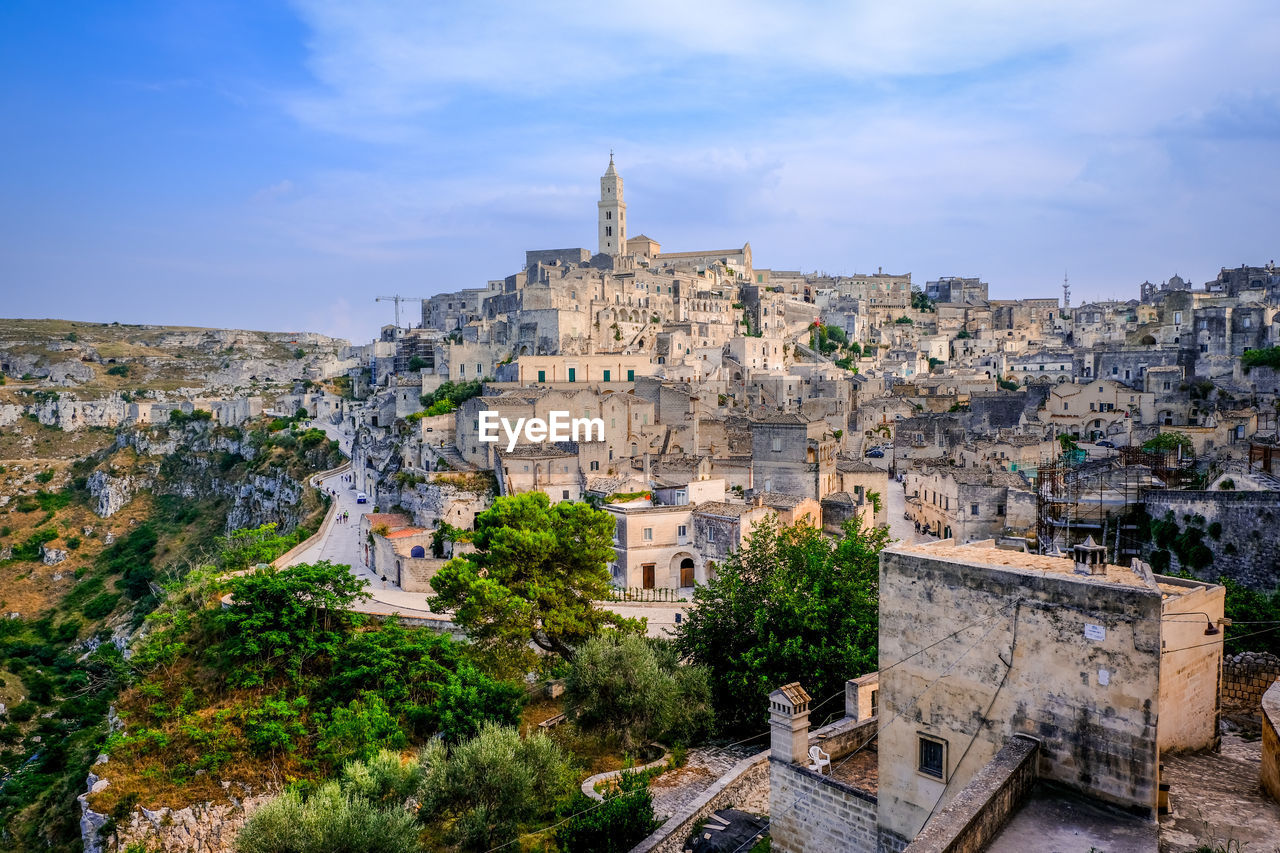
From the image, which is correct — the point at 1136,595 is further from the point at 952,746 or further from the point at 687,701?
the point at 687,701

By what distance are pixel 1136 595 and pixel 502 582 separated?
1802 cm

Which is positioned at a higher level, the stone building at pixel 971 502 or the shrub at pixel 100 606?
the stone building at pixel 971 502

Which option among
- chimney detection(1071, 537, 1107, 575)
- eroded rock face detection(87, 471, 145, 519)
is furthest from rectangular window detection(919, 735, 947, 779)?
eroded rock face detection(87, 471, 145, 519)

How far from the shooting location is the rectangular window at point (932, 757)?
9.88 m

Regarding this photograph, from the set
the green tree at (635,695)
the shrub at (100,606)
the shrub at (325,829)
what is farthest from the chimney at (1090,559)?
the shrub at (100,606)

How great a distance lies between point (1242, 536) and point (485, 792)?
70.3 feet

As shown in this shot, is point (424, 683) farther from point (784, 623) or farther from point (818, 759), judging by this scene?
point (818, 759)

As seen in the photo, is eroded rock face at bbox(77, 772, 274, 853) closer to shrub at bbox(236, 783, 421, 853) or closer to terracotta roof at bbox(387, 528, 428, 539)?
shrub at bbox(236, 783, 421, 853)

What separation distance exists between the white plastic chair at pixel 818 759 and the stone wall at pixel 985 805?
11.4 feet

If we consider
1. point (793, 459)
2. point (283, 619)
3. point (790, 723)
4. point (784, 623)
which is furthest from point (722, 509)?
point (790, 723)

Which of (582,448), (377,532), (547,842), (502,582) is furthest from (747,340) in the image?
(547,842)

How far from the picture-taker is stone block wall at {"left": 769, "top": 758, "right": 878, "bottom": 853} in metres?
10.9

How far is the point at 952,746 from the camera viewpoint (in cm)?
975

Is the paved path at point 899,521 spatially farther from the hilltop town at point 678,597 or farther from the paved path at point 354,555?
the paved path at point 354,555
